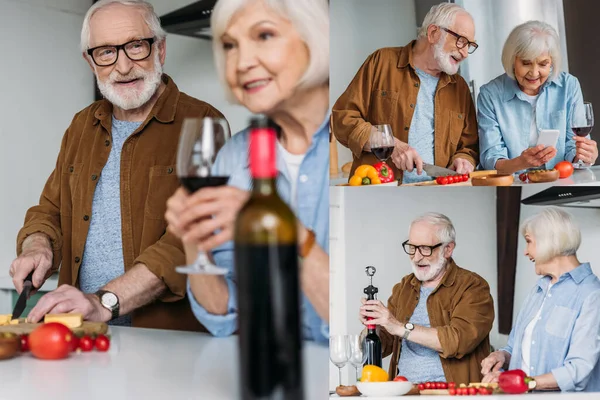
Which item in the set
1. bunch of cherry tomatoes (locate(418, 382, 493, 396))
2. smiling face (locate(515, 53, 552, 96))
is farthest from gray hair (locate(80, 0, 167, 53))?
smiling face (locate(515, 53, 552, 96))

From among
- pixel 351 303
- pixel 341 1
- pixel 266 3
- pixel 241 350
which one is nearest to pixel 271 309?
pixel 241 350

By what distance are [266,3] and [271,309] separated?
35cm

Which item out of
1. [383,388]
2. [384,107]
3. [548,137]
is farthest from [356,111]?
[383,388]

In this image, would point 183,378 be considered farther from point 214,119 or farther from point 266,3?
point 266,3

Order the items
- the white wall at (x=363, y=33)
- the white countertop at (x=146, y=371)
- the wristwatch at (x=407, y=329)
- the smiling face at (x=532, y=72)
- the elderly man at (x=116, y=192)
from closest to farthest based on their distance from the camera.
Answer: the white countertop at (x=146, y=371) → the elderly man at (x=116, y=192) → the wristwatch at (x=407, y=329) → the smiling face at (x=532, y=72) → the white wall at (x=363, y=33)

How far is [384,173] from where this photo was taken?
11.2 ft

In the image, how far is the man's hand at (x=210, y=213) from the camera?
0.89 meters

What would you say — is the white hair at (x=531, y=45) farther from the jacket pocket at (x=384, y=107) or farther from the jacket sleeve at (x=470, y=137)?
the jacket pocket at (x=384, y=107)

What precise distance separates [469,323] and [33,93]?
2814mm

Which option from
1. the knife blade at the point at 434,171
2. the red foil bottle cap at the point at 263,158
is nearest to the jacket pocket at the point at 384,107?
the knife blade at the point at 434,171

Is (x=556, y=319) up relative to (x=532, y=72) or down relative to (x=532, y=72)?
down

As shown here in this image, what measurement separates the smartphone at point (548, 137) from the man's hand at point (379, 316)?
0.97m

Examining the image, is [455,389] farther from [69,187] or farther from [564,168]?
[69,187]

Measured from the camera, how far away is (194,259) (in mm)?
915
